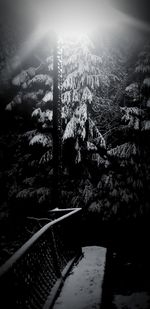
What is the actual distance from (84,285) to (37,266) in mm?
1264

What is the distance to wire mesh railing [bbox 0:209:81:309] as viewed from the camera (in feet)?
8.89

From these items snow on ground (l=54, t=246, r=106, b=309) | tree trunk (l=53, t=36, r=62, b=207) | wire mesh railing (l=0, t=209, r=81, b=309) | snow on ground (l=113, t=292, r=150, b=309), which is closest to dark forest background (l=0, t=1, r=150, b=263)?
wire mesh railing (l=0, t=209, r=81, b=309)

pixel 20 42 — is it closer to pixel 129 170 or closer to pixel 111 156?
pixel 111 156

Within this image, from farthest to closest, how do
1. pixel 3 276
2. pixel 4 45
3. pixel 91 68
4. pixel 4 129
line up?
pixel 4 129, pixel 4 45, pixel 91 68, pixel 3 276

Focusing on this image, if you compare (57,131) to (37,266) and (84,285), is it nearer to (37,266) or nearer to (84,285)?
(37,266)

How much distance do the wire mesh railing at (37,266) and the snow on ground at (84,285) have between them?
0.24 meters

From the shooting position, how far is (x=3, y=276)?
2.29m

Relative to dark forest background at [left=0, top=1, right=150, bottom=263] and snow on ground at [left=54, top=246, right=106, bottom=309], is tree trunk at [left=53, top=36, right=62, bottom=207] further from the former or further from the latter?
dark forest background at [left=0, top=1, right=150, bottom=263]

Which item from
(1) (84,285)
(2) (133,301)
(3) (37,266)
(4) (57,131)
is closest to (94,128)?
(4) (57,131)

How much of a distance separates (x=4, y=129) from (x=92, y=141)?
18.0 feet

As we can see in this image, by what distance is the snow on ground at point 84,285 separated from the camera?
164 inches

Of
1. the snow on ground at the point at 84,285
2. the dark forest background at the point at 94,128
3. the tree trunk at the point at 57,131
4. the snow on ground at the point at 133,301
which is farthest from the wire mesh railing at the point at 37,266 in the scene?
the dark forest background at the point at 94,128

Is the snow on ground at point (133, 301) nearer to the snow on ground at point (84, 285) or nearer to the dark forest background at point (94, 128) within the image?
the snow on ground at point (84, 285)

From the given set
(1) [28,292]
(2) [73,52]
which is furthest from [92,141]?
(1) [28,292]
